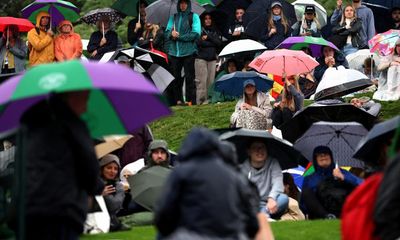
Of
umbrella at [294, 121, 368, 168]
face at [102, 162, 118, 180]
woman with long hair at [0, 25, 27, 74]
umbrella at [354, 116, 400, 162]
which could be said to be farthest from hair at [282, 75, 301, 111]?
umbrella at [354, 116, 400, 162]

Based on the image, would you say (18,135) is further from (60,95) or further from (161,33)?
(161,33)

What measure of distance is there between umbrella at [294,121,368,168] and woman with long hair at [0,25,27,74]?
8.11 meters

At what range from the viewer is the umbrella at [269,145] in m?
17.0

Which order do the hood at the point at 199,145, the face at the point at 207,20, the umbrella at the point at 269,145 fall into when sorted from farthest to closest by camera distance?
the face at the point at 207,20 < the umbrella at the point at 269,145 < the hood at the point at 199,145

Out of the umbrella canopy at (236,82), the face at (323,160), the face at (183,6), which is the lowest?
the face at (323,160)

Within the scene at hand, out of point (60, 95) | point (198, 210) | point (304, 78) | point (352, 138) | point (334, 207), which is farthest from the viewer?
point (304, 78)

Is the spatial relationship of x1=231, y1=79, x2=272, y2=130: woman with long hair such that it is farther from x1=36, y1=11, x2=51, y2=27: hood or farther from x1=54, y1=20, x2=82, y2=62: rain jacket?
x1=36, y1=11, x2=51, y2=27: hood

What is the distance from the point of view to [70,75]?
11.3m

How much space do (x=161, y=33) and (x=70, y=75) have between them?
15739mm

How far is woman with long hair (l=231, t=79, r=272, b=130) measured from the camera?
21125mm

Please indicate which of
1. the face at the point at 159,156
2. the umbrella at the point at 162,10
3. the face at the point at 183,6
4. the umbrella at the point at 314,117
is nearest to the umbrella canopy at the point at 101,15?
the umbrella at the point at 162,10

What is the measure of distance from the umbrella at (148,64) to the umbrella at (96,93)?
10977mm

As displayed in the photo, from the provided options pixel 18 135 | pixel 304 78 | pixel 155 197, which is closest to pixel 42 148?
pixel 18 135

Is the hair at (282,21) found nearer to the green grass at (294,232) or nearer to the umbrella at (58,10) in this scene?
the umbrella at (58,10)
